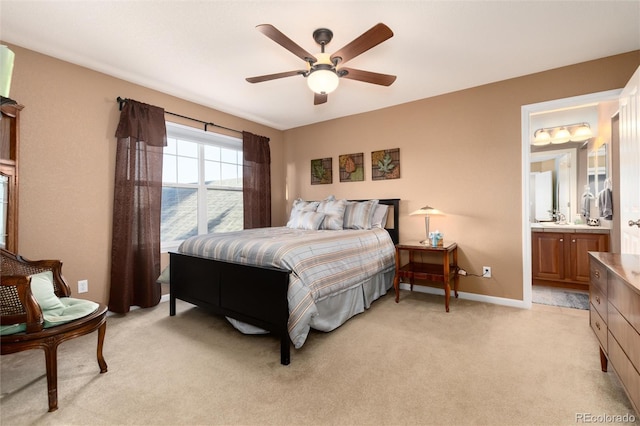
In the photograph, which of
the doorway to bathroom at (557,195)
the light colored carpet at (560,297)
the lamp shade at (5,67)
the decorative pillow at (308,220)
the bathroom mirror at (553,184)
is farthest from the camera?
the bathroom mirror at (553,184)

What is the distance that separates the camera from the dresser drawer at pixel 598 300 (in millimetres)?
1646

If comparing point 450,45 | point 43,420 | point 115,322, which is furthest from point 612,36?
point 115,322

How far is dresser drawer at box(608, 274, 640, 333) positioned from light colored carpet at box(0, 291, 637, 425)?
0.58 metres

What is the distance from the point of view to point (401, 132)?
12.8 ft

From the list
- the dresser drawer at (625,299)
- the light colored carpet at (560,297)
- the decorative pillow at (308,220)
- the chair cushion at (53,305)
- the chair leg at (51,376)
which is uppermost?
the decorative pillow at (308,220)

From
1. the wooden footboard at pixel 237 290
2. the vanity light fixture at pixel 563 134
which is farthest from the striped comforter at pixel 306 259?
the vanity light fixture at pixel 563 134

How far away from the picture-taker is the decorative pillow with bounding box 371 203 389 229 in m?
3.76

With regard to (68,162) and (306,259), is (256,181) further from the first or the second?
(306,259)

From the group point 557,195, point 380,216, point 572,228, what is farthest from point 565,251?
point 380,216

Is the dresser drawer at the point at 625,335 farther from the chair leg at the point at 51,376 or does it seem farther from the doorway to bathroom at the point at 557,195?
the chair leg at the point at 51,376

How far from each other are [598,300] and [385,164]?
105 inches

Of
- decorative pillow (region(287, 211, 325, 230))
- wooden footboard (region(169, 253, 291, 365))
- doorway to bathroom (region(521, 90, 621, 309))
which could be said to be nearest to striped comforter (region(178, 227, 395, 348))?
wooden footboard (region(169, 253, 291, 365))

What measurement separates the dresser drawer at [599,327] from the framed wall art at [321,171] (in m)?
3.30

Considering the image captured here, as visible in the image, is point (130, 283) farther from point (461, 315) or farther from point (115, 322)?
point (461, 315)
